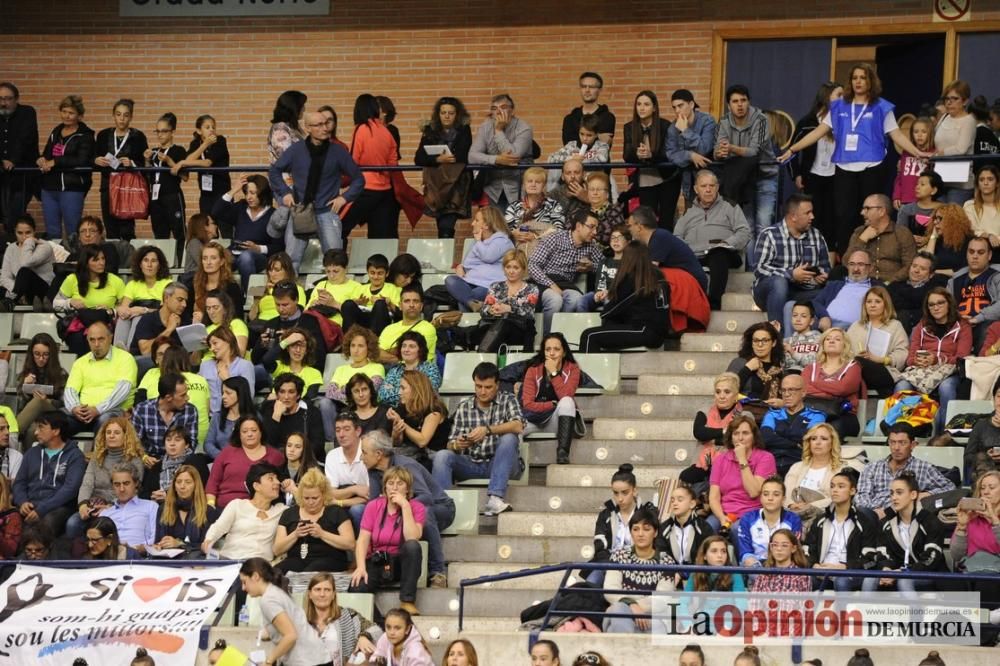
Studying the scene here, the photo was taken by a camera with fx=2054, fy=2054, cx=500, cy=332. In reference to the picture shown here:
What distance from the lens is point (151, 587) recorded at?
14.5 m

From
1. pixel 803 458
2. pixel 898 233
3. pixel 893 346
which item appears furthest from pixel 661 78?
pixel 803 458

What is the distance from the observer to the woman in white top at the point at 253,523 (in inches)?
593

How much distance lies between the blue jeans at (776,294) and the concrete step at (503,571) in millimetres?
3315

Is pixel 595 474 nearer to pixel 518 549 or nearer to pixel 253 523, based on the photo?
pixel 518 549

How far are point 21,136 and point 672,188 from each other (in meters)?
6.62

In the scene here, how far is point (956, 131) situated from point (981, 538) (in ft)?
19.2

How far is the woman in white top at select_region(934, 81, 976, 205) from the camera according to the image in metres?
18.5

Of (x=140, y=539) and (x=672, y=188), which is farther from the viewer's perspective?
(x=672, y=188)

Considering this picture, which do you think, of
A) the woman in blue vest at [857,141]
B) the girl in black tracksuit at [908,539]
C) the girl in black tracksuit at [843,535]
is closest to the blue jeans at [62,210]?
the woman in blue vest at [857,141]

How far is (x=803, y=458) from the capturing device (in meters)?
14.9

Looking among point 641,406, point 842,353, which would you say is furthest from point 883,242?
point 641,406

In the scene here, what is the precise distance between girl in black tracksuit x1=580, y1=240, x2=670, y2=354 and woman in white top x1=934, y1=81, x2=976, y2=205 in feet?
10.3

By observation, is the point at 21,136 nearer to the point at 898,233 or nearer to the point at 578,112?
the point at 578,112

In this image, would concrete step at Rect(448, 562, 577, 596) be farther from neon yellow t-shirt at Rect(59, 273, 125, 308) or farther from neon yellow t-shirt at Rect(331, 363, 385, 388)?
neon yellow t-shirt at Rect(59, 273, 125, 308)
